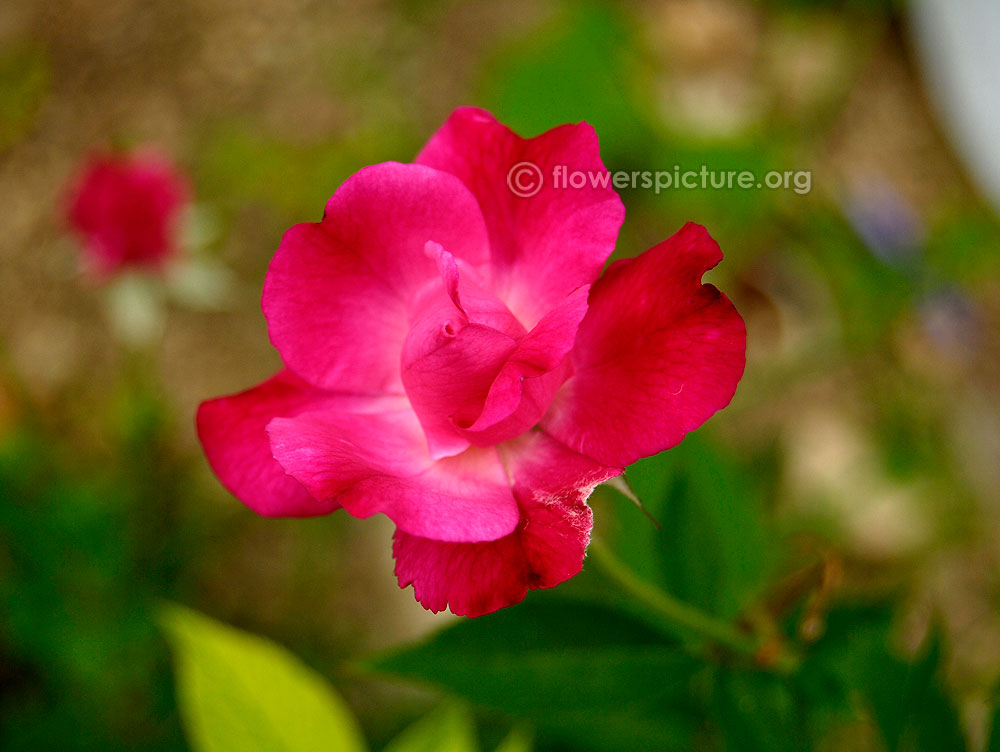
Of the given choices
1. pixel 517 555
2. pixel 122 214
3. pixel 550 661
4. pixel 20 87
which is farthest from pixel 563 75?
pixel 517 555

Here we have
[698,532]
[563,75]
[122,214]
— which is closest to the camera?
[698,532]

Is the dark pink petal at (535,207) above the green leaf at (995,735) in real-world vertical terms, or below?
above

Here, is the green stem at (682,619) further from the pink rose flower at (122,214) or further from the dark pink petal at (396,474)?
the pink rose flower at (122,214)

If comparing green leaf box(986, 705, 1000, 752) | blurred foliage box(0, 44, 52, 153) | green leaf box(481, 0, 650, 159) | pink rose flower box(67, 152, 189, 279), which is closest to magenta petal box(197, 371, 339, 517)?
green leaf box(986, 705, 1000, 752)

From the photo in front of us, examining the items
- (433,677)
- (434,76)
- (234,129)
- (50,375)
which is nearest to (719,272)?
(434,76)

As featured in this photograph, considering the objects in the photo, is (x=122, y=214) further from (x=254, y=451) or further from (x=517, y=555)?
(x=517, y=555)

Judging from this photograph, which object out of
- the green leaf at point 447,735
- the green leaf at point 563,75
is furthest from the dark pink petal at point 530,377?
the green leaf at point 563,75
